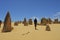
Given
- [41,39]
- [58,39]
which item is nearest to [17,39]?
[41,39]

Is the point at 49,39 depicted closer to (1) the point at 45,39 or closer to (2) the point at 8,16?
(1) the point at 45,39

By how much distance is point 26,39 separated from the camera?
54.0 feet

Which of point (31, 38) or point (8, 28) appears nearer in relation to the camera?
point (31, 38)

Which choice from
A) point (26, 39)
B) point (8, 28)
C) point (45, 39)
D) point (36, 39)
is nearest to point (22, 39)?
point (26, 39)

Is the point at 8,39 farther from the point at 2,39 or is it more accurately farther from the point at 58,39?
the point at 58,39

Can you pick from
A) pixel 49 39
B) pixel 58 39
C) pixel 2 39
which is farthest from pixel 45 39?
pixel 2 39

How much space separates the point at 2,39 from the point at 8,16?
8032 millimetres

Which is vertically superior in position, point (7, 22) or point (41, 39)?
point (7, 22)

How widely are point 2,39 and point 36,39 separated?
13.1 ft

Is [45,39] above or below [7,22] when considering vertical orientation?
below

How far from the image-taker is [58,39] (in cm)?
1636

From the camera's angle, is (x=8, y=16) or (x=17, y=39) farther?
(x=8, y=16)

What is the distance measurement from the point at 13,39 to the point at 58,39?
5.18 m

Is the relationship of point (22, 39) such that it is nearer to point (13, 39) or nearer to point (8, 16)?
point (13, 39)
